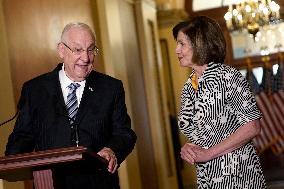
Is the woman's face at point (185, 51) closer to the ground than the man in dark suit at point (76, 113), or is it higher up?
higher up

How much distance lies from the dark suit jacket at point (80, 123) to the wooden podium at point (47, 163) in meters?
0.48

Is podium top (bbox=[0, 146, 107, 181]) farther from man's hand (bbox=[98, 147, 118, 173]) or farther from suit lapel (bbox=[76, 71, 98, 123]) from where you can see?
suit lapel (bbox=[76, 71, 98, 123])

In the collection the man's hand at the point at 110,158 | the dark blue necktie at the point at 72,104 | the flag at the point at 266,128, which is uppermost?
the dark blue necktie at the point at 72,104

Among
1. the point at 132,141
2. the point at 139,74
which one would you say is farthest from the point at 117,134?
the point at 139,74

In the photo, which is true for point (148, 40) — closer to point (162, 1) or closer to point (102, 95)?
point (162, 1)

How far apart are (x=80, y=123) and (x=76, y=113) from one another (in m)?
0.05

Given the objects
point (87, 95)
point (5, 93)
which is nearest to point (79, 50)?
point (87, 95)

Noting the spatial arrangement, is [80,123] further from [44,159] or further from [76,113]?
[44,159]

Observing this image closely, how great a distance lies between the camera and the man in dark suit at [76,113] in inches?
113

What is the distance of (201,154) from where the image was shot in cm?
315

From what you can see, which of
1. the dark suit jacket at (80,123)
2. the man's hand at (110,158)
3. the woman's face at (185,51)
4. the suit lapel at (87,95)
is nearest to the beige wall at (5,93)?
the dark suit jacket at (80,123)

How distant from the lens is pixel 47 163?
87.7 inches

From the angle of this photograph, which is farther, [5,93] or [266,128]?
[266,128]

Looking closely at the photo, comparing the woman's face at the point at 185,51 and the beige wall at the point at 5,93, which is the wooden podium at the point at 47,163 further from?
the beige wall at the point at 5,93
